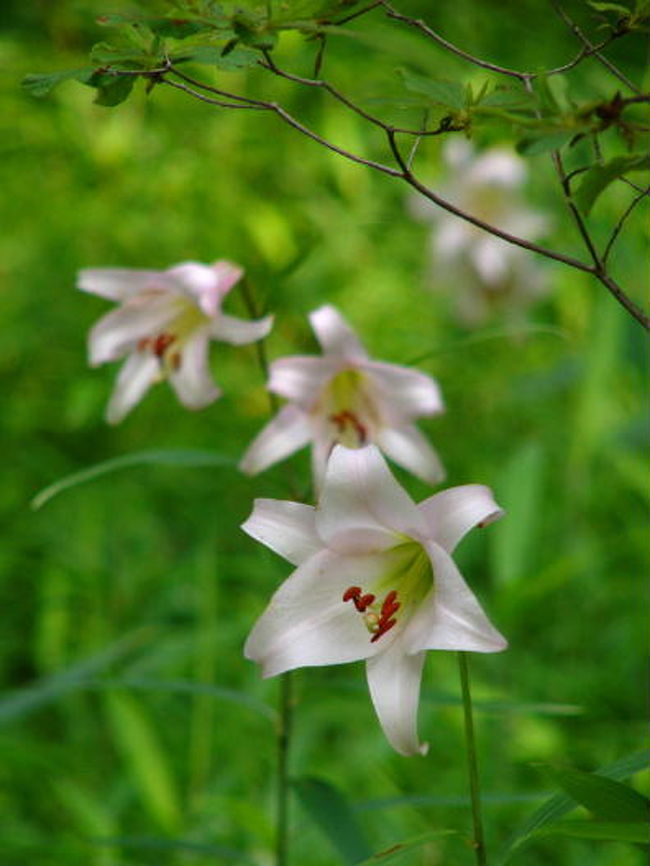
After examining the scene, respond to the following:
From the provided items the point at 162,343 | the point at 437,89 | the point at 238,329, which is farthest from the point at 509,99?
the point at 162,343

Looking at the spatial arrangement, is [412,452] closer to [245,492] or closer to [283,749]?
[283,749]

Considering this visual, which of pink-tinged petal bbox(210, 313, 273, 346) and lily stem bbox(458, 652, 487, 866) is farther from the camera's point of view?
pink-tinged petal bbox(210, 313, 273, 346)

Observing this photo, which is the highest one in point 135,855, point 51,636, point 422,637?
point 422,637

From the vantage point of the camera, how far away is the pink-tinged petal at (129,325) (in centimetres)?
104

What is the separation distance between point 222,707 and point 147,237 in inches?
36.8

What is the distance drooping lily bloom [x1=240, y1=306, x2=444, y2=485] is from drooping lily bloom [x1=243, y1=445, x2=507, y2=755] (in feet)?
0.92

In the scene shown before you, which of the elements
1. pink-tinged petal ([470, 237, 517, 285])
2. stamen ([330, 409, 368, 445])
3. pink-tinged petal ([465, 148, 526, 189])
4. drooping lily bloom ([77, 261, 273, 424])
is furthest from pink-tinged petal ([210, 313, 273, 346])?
pink-tinged petal ([465, 148, 526, 189])

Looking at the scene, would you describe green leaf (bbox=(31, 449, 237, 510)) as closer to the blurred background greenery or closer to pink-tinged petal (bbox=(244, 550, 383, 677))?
the blurred background greenery

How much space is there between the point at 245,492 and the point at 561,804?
1.49 metres

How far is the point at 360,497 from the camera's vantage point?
0.63 meters

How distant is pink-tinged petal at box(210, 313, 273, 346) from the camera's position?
0.88 m

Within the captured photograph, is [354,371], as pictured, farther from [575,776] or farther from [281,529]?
[575,776]

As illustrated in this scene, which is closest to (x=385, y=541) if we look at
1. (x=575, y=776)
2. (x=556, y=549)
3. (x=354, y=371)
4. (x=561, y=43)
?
(x=575, y=776)

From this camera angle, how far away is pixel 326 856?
136 centimetres
